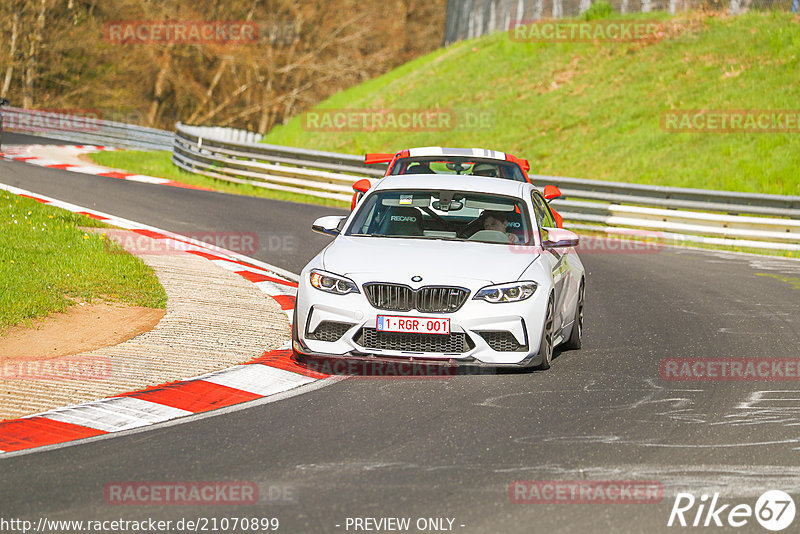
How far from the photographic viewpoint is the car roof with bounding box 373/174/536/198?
9.55 m

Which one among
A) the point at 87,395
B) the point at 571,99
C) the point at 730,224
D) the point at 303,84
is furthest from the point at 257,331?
the point at 303,84

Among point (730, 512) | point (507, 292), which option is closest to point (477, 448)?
point (730, 512)

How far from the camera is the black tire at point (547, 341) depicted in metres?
8.16

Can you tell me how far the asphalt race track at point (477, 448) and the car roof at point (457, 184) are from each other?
5.02 ft

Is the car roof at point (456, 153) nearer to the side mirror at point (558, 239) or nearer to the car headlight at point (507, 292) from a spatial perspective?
the side mirror at point (558, 239)

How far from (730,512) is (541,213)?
4945 mm

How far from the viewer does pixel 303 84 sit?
55781 millimetres

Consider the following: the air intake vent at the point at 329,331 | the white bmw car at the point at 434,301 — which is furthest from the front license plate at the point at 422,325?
the air intake vent at the point at 329,331

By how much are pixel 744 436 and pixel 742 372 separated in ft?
7.25

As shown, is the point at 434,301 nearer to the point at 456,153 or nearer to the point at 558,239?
the point at 558,239

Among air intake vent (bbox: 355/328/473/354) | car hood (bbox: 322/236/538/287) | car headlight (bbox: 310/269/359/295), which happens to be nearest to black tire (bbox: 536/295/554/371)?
car hood (bbox: 322/236/538/287)

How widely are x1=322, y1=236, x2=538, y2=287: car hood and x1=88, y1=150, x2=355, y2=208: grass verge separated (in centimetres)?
1419

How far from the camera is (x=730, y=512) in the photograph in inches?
202

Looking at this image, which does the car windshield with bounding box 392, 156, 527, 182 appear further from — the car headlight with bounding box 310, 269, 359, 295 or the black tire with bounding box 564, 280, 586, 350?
the car headlight with bounding box 310, 269, 359, 295
